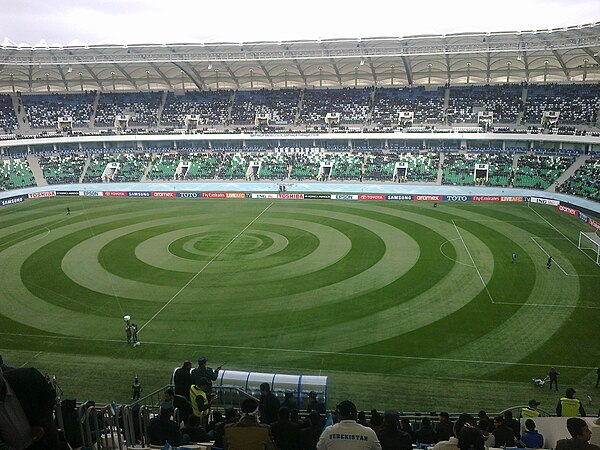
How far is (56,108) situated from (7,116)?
7457 mm

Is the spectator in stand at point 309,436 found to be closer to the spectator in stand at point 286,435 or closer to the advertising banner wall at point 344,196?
the spectator in stand at point 286,435

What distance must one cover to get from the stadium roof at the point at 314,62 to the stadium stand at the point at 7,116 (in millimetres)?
2943

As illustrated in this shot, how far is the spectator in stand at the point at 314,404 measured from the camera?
1302cm

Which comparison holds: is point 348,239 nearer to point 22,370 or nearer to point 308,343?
point 308,343

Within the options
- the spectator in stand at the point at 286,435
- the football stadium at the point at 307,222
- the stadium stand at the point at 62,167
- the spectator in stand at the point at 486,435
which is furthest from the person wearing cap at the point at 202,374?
the stadium stand at the point at 62,167

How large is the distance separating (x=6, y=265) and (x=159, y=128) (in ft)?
153

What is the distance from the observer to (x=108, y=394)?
19.5 meters

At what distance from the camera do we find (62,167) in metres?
73.6

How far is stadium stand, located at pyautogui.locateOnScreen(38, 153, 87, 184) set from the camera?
236ft

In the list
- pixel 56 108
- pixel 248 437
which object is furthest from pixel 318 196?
pixel 248 437

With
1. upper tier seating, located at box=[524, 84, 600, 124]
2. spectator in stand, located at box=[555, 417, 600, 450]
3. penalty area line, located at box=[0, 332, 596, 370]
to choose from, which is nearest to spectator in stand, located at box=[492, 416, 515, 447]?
spectator in stand, located at box=[555, 417, 600, 450]

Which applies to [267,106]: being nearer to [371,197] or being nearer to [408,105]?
[408,105]

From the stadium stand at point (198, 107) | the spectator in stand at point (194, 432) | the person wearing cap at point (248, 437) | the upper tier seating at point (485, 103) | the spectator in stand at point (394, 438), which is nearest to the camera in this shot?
the person wearing cap at point (248, 437)

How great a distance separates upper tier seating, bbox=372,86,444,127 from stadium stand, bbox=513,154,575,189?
14117 mm
